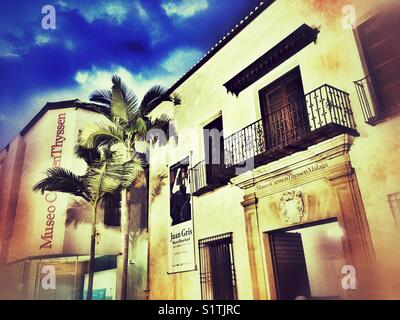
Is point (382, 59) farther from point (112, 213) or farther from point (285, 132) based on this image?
point (112, 213)

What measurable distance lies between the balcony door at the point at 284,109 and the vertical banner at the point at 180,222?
2907 mm

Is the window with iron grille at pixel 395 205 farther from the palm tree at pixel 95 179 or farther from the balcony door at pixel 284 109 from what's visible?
the palm tree at pixel 95 179

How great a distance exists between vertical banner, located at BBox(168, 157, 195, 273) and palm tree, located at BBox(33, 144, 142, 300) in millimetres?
1200

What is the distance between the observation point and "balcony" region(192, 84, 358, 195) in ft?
19.5

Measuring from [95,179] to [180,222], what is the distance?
289 cm

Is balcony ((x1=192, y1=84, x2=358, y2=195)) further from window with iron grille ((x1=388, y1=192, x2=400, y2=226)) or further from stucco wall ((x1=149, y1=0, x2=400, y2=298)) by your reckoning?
window with iron grille ((x1=388, y1=192, x2=400, y2=226))

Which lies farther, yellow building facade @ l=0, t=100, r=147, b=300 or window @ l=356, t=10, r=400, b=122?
yellow building facade @ l=0, t=100, r=147, b=300

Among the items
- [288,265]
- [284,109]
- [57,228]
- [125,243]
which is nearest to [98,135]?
[125,243]

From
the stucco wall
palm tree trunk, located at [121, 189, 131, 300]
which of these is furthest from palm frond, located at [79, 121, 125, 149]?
palm tree trunk, located at [121, 189, 131, 300]

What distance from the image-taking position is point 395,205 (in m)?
5.12

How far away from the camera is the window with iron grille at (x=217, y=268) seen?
299 inches

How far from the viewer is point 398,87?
5.63 m

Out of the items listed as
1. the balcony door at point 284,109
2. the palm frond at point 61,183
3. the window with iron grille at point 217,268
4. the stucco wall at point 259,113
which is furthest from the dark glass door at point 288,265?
the palm frond at point 61,183
